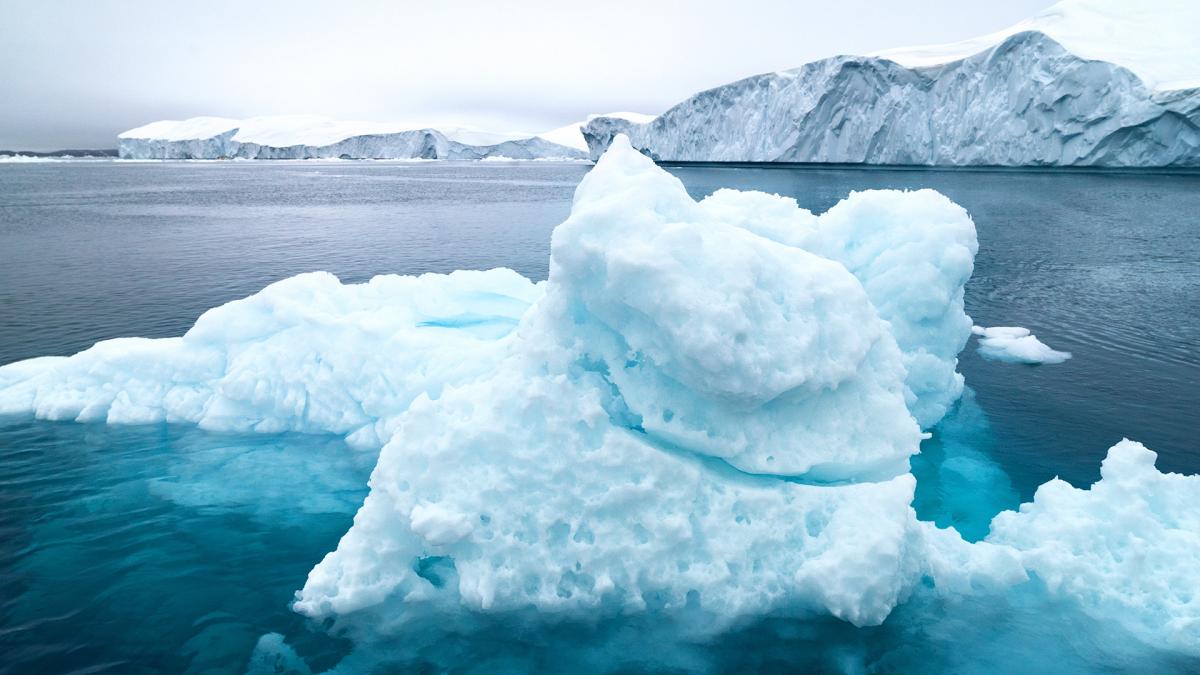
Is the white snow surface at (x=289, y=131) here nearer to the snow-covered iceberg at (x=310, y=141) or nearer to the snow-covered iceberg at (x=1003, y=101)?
the snow-covered iceberg at (x=310, y=141)

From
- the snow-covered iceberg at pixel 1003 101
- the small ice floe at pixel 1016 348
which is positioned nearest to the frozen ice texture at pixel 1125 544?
the small ice floe at pixel 1016 348

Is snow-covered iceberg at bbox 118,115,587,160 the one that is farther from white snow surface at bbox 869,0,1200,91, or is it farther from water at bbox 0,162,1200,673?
water at bbox 0,162,1200,673

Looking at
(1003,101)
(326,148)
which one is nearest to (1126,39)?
(1003,101)

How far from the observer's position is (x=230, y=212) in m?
42.2

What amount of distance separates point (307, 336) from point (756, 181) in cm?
5599

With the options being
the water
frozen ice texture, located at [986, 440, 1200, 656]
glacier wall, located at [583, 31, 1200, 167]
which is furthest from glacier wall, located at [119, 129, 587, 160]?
frozen ice texture, located at [986, 440, 1200, 656]

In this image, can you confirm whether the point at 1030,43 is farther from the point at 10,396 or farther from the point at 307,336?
the point at 10,396

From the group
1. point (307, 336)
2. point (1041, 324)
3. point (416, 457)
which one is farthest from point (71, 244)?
point (1041, 324)

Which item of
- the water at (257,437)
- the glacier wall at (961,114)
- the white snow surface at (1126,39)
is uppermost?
the white snow surface at (1126,39)

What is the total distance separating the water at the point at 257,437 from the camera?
6715mm

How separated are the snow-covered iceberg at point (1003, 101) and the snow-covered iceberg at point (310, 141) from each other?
73.4m

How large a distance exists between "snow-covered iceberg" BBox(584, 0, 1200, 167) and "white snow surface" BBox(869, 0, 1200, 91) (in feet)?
0.49

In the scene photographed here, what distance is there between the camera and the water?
6715mm

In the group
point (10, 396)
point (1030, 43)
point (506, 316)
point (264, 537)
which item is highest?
point (1030, 43)
